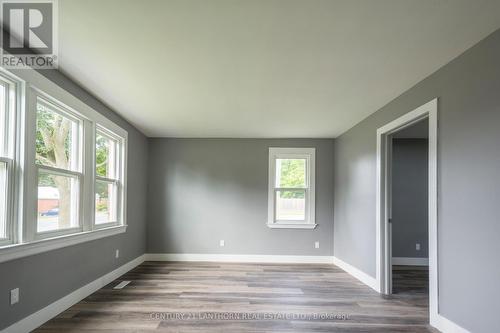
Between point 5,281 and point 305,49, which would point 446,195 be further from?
point 5,281

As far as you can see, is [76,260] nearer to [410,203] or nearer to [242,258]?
[242,258]

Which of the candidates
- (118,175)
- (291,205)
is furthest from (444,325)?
(118,175)

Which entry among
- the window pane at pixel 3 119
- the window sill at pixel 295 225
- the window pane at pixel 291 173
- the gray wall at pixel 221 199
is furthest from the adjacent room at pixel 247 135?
the window pane at pixel 291 173

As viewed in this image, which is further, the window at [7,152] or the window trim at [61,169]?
the window trim at [61,169]

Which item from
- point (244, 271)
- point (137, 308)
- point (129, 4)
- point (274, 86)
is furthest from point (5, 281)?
point (244, 271)

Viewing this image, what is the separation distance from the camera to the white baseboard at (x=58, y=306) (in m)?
2.54

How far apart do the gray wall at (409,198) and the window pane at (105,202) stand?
5.04m

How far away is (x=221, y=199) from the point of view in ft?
19.4

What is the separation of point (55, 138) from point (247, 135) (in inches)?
131

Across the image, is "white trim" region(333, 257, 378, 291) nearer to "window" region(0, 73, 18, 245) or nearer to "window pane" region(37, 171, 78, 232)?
"window pane" region(37, 171, 78, 232)

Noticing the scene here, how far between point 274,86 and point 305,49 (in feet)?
Answer: 2.74

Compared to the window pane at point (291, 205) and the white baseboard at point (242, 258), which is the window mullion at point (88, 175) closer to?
the white baseboard at point (242, 258)

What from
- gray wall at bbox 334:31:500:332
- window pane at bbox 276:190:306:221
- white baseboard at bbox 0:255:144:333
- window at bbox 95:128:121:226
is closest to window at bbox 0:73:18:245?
white baseboard at bbox 0:255:144:333

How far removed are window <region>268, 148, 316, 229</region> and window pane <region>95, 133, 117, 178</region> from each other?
9.39ft
